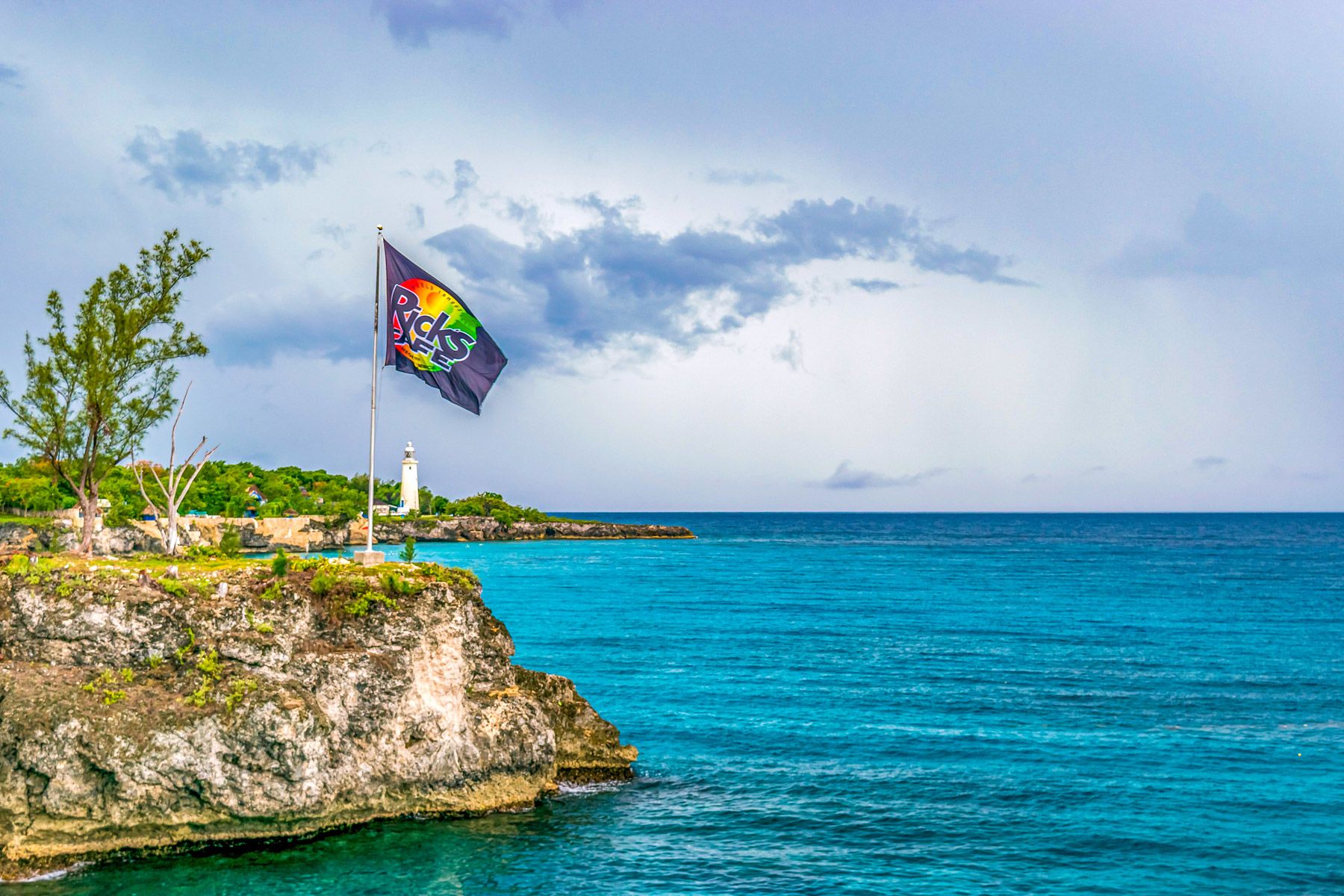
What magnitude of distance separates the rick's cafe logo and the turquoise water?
12619mm

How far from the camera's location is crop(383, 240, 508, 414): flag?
2634 centimetres

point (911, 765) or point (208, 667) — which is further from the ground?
point (208, 667)

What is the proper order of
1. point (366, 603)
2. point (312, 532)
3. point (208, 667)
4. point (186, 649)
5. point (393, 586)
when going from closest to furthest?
point (208, 667), point (186, 649), point (366, 603), point (393, 586), point (312, 532)

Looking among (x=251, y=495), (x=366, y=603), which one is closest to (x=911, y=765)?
(x=366, y=603)

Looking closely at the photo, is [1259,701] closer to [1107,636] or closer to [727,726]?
[1107,636]

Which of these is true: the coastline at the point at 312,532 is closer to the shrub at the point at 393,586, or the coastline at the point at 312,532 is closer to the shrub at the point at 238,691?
the shrub at the point at 238,691

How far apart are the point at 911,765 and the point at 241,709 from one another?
59.7 ft

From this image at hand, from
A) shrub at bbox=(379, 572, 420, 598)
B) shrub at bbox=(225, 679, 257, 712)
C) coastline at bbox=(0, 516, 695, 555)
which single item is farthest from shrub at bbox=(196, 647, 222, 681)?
coastline at bbox=(0, 516, 695, 555)

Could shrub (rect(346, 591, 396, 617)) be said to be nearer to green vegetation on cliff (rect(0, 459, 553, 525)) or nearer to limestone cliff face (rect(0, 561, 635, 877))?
limestone cliff face (rect(0, 561, 635, 877))

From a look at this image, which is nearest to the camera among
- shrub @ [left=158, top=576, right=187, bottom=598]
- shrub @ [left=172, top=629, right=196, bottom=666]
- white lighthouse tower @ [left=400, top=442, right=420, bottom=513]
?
shrub @ [left=172, top=629, right=196, bottom=666]

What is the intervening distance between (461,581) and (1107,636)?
130 feet

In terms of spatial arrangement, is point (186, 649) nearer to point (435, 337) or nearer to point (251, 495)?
point (435, 337)

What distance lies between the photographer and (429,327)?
2662 centimetres

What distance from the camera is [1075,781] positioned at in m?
25.4
